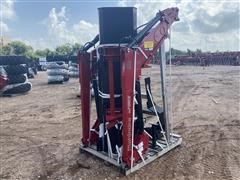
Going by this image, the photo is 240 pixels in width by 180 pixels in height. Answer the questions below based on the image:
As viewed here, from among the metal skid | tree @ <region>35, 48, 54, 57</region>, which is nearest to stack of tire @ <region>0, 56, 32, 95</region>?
the metal skid

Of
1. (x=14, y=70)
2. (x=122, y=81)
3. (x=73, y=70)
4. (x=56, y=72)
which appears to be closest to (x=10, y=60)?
(x=14, y=70)

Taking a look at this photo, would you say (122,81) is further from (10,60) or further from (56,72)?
(56,72)

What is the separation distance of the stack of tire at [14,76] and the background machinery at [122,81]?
10052 millimetres

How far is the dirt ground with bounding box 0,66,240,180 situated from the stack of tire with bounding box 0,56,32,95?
4215 millimetres

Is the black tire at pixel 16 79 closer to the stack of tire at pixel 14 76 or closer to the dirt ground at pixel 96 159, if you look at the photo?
the stack of tire at pixel 14 76

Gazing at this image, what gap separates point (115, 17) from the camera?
444 centimetres

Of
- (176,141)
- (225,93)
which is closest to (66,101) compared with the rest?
(225,93)

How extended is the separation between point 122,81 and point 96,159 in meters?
1.54

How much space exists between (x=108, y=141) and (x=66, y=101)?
7.30 m

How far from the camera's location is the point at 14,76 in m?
14.3

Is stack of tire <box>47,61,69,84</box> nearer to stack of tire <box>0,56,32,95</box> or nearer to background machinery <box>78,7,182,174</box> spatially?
stack of tire <box>0,56,32,95</box>

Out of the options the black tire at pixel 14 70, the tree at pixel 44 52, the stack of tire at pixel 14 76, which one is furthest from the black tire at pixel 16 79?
the tree at pixel 44 52

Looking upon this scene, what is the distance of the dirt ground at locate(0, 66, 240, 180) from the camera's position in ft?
14.7

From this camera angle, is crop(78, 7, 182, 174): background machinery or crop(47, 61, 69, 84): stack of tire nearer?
crop(78, 7, 182, 174): background machinery
